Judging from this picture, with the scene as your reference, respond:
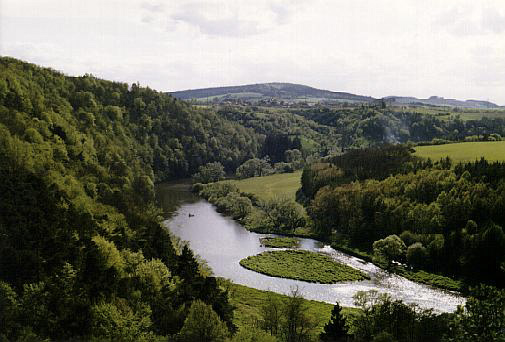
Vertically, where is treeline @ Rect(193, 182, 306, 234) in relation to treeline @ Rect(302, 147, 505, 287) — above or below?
below

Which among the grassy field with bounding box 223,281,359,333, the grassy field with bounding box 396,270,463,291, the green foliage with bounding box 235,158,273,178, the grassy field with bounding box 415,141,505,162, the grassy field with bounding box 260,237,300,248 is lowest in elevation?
the grassy field with bounding box 260,237,300,248

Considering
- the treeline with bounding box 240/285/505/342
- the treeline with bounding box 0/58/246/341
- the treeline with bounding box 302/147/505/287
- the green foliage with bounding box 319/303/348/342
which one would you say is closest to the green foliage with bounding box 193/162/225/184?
the treeline with bounding box 302/147/505/287

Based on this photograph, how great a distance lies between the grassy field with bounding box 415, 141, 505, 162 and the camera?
107 m

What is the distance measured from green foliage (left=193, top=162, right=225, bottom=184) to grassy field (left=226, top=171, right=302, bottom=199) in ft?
28.7

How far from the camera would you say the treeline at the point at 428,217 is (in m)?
75.6

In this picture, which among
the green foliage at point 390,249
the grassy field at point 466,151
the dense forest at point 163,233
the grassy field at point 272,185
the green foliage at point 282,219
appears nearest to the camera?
the dense forest at point 163,233

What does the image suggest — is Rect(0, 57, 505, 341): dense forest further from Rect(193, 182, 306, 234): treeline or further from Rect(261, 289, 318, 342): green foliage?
Rect(193, 182, 306, 234): treeline

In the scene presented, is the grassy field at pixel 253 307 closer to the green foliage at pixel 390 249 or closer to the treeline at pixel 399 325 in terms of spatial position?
the treeline at pixel 399 325

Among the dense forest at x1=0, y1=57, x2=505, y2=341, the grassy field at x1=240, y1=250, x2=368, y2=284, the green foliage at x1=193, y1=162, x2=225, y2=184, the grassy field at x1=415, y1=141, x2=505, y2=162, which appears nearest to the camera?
the dense forest at x1=0, y1=57, x2=505, y2=341

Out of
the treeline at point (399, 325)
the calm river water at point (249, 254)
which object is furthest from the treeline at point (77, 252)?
the calm river water at point (249, 254)

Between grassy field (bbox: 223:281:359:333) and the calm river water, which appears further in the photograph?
the calm river water

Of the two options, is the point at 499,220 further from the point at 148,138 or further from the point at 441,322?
the point at 148,138

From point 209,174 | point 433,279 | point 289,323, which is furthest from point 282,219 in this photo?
point 209,174

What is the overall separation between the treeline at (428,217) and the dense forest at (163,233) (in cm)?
23
